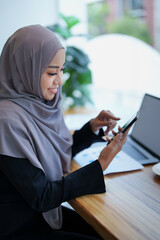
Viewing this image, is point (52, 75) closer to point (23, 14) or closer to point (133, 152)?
point (133, 152)

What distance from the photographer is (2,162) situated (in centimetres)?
92

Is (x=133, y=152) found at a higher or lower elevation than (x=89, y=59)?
lower

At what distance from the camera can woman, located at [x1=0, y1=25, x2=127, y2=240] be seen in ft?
3.01

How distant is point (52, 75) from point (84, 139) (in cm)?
40

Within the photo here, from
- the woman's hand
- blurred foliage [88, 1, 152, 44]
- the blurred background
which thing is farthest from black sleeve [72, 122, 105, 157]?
blurred foliage [88, 1, 152, 44]

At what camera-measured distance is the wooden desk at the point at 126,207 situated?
0.79 m

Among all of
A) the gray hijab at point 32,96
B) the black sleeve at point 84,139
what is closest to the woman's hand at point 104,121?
the black sleeve at point 84,139

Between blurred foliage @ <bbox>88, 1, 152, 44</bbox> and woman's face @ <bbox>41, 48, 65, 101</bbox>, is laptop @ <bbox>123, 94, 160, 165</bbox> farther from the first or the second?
blurred foliage @ <bbox>88, 1, 152, 44</bbox>

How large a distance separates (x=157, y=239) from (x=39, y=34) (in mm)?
792

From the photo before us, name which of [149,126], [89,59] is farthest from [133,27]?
[149,126]

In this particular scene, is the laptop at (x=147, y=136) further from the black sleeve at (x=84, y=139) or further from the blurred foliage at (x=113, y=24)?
the blurred foliage at (x=113, y=24)

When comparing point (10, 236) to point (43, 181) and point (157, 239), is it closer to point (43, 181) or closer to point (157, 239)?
→ point (43, 181)

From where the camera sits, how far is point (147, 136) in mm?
1341

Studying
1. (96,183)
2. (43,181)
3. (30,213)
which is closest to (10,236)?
(30,213)
